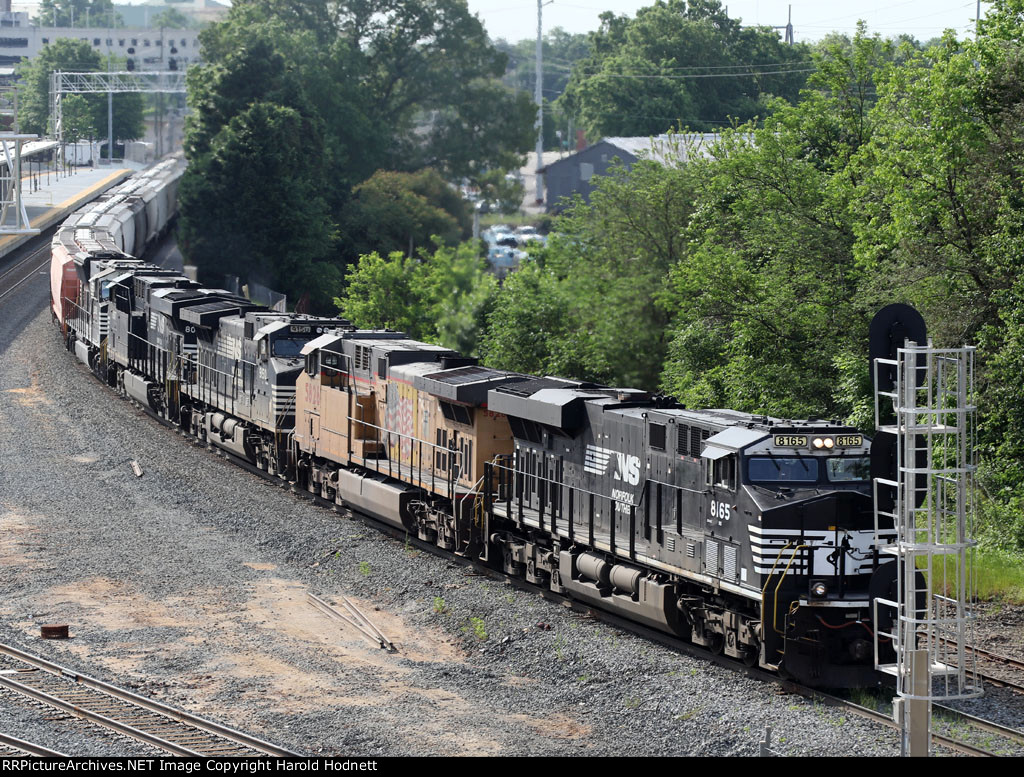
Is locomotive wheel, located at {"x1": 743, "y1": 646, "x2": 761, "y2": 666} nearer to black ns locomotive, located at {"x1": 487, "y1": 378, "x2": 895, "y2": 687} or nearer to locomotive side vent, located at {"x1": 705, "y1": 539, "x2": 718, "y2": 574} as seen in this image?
black ns locomotive, located at {"x1": 487, "y1": 378, "x2": 895, "y2": 687}

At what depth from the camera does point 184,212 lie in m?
56.2

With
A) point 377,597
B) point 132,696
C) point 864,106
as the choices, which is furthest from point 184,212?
point 132,696

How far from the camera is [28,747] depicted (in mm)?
11891

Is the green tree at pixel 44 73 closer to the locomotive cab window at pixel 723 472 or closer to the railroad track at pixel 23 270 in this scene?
the railroad track at pixel 23 270

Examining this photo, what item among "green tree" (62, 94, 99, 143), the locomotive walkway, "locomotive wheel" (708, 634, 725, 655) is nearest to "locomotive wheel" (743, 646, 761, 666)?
"locomotive wheel" (708, 634, 725, 655)

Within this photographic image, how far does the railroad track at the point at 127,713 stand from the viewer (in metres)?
12.1

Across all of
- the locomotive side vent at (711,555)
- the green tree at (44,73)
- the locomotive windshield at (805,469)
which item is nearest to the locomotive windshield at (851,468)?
the locomotive windshield at (805,469)

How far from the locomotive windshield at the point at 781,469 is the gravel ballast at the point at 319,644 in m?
2.34

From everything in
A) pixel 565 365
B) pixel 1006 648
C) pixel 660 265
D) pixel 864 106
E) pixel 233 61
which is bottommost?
pixel 1006 648

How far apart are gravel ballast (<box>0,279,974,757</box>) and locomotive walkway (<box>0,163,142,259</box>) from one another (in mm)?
40116

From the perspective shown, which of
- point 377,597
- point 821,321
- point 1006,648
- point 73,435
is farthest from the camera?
point 73,435

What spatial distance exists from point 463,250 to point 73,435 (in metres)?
17.9

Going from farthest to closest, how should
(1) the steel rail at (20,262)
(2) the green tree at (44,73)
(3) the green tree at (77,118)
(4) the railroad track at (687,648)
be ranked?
(2) the green tree at (44,73) → (3) the green tree at (77,118) → (1) the steel rail at (20,262) → (4) the railroad track at (687,648)
